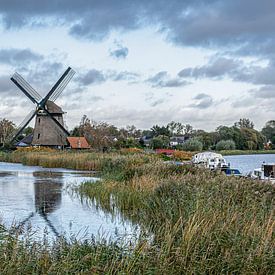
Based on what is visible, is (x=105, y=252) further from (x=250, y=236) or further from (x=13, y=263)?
(x=250, y=236)

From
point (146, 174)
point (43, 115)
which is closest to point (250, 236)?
point (146, 174)

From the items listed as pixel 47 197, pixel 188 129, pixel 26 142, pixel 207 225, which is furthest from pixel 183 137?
pixel 207 225

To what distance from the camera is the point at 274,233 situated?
315 inches

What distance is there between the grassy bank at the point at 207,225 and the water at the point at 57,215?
0.60 meters

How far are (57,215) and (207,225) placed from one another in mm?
7513

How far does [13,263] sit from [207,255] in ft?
8.50

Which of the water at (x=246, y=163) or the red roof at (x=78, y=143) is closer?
the water at (x=246, y=163)

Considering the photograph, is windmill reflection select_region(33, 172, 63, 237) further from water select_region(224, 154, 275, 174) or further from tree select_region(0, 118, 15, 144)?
tree select_region(0, 118, 15, 144)

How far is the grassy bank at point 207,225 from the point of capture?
684 centimetres

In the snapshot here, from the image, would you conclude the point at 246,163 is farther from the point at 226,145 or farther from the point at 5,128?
the point at 5,128

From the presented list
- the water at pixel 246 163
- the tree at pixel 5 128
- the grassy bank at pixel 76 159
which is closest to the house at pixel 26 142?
the grassy bank at pixel 76 159

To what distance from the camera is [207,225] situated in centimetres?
810

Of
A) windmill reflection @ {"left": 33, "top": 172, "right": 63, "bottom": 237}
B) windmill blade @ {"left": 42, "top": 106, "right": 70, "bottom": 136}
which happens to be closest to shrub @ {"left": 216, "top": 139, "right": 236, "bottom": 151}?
windmill blade @ {"left": 42, "top": 106, "right": 70, "bottom": 136}

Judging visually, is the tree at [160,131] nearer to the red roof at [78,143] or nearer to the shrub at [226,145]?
the shrub at [226,145]
